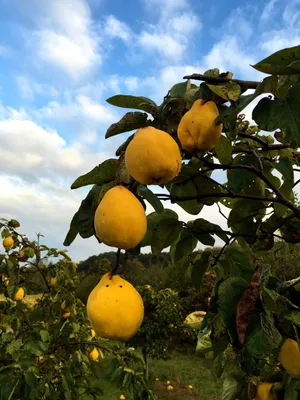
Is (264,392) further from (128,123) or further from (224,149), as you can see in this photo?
(128,123)

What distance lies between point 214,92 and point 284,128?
0.54 ft

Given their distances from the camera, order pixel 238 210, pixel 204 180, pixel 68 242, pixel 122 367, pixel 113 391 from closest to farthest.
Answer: pixel 68 242 → pixel 204 180 → pixel 238 210 → pixel 122 367 → pixel 113 391

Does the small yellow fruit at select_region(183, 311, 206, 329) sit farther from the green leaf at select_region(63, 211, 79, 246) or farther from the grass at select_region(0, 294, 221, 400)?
the grass at select_region(0, 294, 221, 400)

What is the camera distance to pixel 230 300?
2.50 ft

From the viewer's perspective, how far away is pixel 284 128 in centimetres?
82

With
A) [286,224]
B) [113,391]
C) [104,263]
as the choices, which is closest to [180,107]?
[104,263]

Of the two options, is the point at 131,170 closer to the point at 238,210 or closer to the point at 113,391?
the point at 238,210

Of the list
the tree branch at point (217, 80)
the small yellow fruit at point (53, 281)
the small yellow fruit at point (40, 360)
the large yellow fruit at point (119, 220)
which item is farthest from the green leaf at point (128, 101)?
the small yellow fruit at point (53, 281)

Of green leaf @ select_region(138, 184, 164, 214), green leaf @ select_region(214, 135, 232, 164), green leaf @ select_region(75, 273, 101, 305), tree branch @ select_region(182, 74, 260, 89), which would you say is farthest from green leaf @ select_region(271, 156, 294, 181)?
green leaf @ select_region(75, 273, 101, 305)

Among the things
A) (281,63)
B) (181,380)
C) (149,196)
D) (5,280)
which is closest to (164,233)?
(149,196)

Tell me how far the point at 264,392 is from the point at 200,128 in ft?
3.26

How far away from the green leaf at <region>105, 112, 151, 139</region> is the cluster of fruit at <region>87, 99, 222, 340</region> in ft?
0.40

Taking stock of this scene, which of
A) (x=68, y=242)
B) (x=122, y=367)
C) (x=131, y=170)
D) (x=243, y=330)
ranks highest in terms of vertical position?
(x=131, y=170)

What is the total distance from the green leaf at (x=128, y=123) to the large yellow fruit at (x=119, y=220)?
0.55ft
